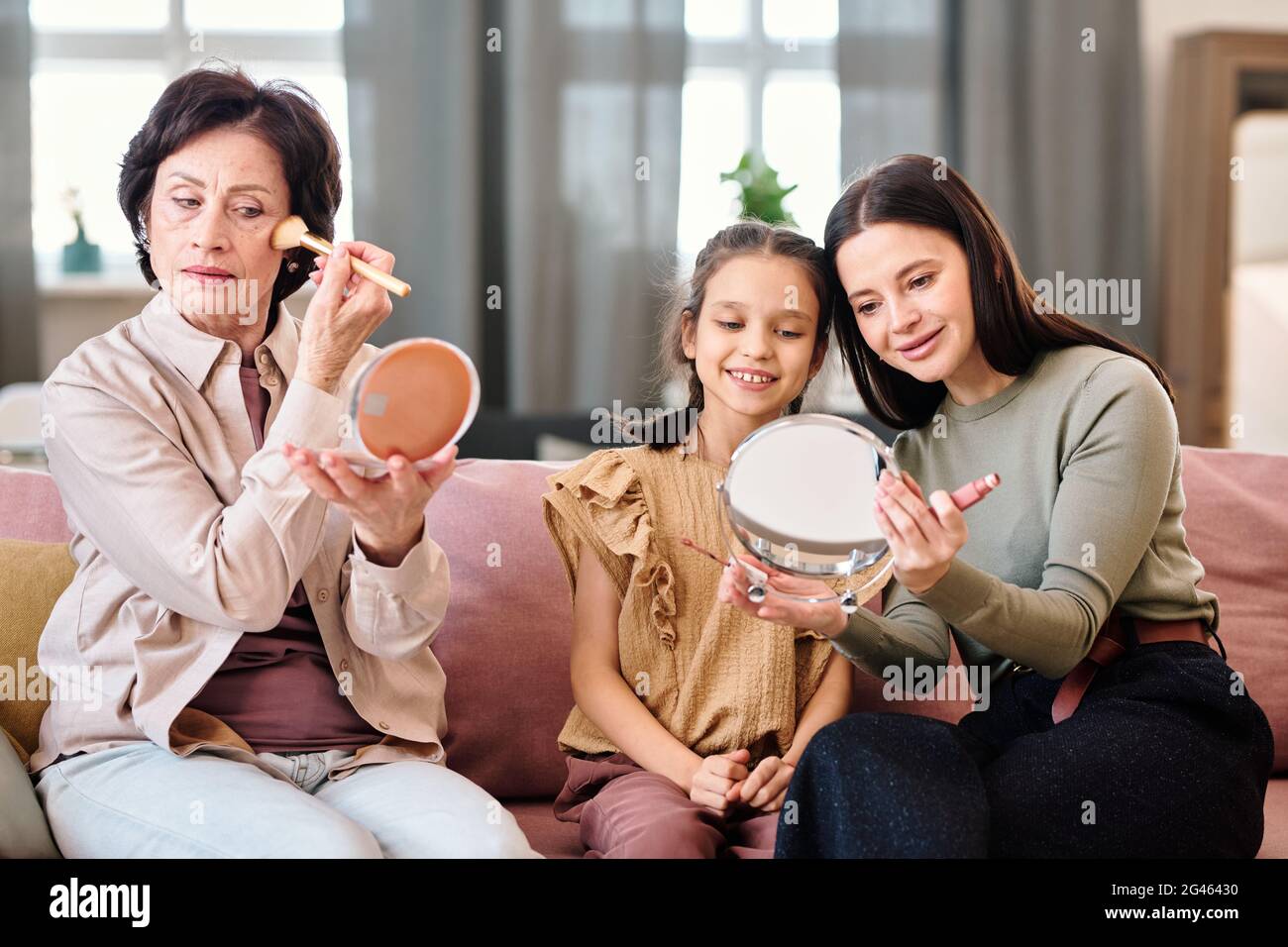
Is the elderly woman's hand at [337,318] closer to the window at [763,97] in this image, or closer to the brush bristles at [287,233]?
the brush bristles at [287,233]

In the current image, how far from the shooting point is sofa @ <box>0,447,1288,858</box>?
146cm

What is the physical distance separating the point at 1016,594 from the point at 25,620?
1043 mm

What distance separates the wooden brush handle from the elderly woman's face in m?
0.06

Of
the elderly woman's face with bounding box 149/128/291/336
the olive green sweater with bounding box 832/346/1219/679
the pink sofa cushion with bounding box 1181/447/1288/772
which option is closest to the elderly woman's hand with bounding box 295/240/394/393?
the elderly woman's face with bounding box 149/128/291/336

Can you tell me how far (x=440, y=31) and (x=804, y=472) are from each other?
3097 mm

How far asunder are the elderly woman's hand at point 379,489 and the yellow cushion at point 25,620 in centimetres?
46

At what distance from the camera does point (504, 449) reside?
3.29 metres

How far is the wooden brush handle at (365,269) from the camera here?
111 cm

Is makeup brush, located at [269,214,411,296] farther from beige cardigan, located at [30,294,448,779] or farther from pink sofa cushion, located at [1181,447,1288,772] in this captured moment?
pink sofa cushion, located at [1181,447,1288,772]

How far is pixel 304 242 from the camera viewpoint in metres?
1.24

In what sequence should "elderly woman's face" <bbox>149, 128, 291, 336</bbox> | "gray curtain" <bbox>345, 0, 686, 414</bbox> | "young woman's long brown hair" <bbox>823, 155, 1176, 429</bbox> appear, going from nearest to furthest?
"elderly woman's face" <bbox>149, 128, 291, 336</bbox>
"young woman's long brown hair" <bbox>823, 155, 1176, 429</bbox>
"gray curtain" <bbox>345, 0, 686, 414</bbox>

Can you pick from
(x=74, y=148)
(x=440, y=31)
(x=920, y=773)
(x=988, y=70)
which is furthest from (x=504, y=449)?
(x=920, y=773)

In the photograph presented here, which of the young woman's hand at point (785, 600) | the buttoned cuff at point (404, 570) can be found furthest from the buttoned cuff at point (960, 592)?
the buttoned cuff at point (404, 570)
